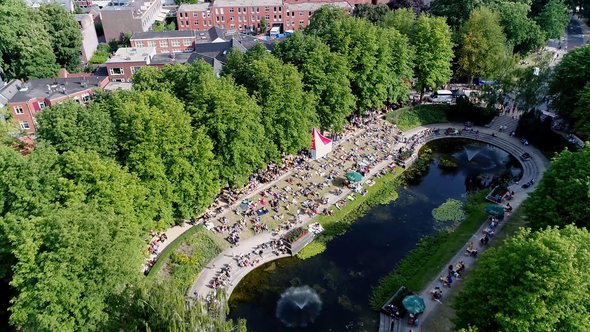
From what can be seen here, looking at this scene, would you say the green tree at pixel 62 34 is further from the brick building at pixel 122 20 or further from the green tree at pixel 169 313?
the green tree at pixel 169 313

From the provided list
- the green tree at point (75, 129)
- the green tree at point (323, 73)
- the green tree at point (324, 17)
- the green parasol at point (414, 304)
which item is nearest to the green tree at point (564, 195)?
the green parasol at point (414, 304)

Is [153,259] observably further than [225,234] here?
No

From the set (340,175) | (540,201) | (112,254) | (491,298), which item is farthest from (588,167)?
(112,254)

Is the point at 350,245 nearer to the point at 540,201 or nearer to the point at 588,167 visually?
the point at 540,201

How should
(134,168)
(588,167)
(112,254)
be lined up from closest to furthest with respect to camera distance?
1. (112,254)
2. (588,167)
3. (134,168)

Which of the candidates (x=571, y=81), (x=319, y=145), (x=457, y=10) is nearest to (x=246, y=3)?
(x=457, y=10)

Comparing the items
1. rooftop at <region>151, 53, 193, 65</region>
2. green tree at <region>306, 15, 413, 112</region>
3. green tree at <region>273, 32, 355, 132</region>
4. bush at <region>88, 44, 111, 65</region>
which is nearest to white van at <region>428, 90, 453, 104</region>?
green tree at <region>306, 15, 413, 112</region>

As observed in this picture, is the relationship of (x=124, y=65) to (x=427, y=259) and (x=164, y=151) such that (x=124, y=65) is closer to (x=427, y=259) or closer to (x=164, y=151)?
(x=164, y=151)
